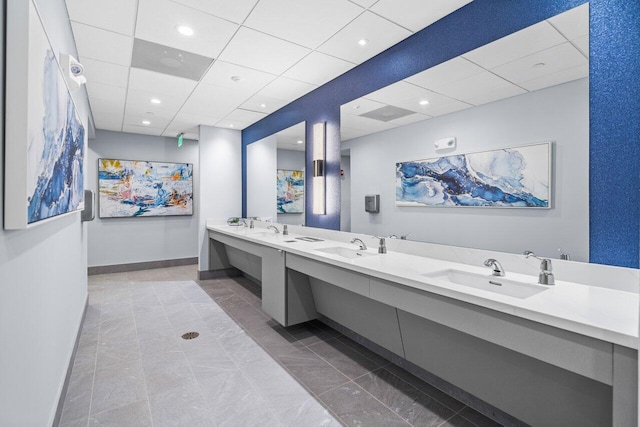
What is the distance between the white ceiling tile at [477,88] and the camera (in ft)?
6.12

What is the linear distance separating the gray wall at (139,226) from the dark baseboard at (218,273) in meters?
1.46

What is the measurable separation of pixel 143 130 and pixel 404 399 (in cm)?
568

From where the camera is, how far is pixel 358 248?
2789 mm

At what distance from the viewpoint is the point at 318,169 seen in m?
3.44

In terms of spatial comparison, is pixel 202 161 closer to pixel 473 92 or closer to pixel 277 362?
pixel 277 362

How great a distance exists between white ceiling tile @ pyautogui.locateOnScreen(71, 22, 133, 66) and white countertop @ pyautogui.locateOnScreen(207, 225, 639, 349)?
2.47 metres

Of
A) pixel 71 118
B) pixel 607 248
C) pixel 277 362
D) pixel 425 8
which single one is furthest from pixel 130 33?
pixel 607 248

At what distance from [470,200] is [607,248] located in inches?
27.8

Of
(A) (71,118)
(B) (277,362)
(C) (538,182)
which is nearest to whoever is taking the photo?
(C) (538,182)

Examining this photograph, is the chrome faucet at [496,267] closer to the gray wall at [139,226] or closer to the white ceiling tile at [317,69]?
the white ceiling tile at [317,69]

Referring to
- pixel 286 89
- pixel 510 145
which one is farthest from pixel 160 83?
pixel 510 145

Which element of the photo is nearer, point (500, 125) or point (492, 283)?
point (492, 283)

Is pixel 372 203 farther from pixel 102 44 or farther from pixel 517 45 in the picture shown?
pixel 102 44

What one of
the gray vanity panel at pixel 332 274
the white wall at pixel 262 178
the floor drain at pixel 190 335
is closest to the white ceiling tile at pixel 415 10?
the gray vanity panel at pixel 332 274
